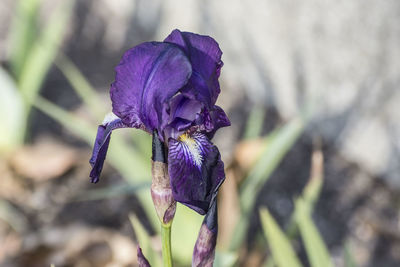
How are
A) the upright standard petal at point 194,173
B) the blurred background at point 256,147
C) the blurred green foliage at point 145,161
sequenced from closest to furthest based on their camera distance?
the upright standard petal at point 194,173
the blurred green foliage at point 145,161
the blurred background at point 256,147

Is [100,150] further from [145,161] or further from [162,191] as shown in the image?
[145,161]

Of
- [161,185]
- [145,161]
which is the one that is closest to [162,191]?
[161,185]

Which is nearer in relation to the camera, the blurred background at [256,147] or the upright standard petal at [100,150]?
the upright standard petal at [100,150]

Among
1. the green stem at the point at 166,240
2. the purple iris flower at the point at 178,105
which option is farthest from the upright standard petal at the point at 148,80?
the green stem at the point at 166,240

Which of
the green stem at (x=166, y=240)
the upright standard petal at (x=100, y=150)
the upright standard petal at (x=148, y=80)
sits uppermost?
the upright standard petal at (x=148, y=80)

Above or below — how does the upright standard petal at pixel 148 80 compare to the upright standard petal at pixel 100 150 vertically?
above

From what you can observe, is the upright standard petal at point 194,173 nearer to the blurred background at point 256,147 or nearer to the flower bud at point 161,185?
the flower bud at point 161,185

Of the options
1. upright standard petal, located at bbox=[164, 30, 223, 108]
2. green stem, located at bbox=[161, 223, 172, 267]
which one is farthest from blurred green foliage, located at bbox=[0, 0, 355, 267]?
upright standard petal, located at bbox=[164, 30, 223, 108]

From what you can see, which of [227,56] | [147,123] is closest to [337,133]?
[227,56]
